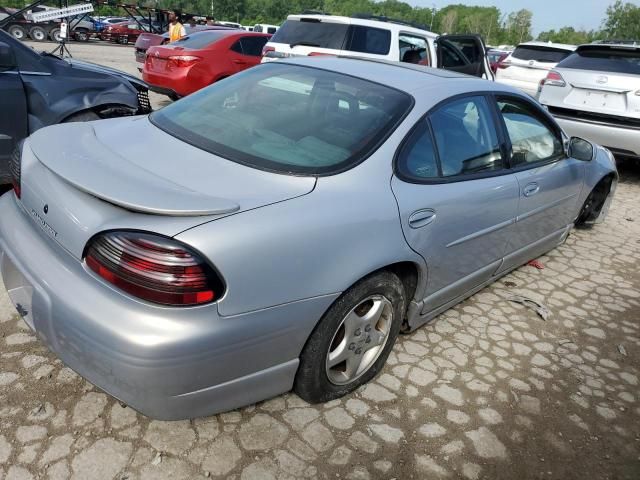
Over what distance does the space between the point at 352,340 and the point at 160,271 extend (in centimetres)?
101

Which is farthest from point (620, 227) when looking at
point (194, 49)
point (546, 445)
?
point (194, 49)

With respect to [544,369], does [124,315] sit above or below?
above

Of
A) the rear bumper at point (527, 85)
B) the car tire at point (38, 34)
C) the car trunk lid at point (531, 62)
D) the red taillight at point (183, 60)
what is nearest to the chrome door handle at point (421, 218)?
the red taillight at point (183, 60)

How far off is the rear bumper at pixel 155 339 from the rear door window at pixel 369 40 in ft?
18.5

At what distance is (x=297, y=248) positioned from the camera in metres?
1.88

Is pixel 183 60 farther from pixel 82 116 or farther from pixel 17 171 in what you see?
pixel 17 171

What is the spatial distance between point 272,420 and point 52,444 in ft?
2.92

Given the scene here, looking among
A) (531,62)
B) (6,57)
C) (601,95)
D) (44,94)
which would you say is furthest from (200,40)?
(531,62)

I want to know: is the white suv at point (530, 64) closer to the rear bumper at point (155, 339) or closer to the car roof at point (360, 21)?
the car roof at point (360, 21)

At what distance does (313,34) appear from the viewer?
7.12 m

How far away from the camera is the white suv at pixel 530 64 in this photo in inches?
382

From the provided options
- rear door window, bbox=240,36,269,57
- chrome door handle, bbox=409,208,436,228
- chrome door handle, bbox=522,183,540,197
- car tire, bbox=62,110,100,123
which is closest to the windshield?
chrome door handle, bbox=409,208,436,228

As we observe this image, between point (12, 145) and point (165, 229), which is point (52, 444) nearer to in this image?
point (165, 229)

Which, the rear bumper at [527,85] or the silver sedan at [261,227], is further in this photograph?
the rear bumper at [527,85]
